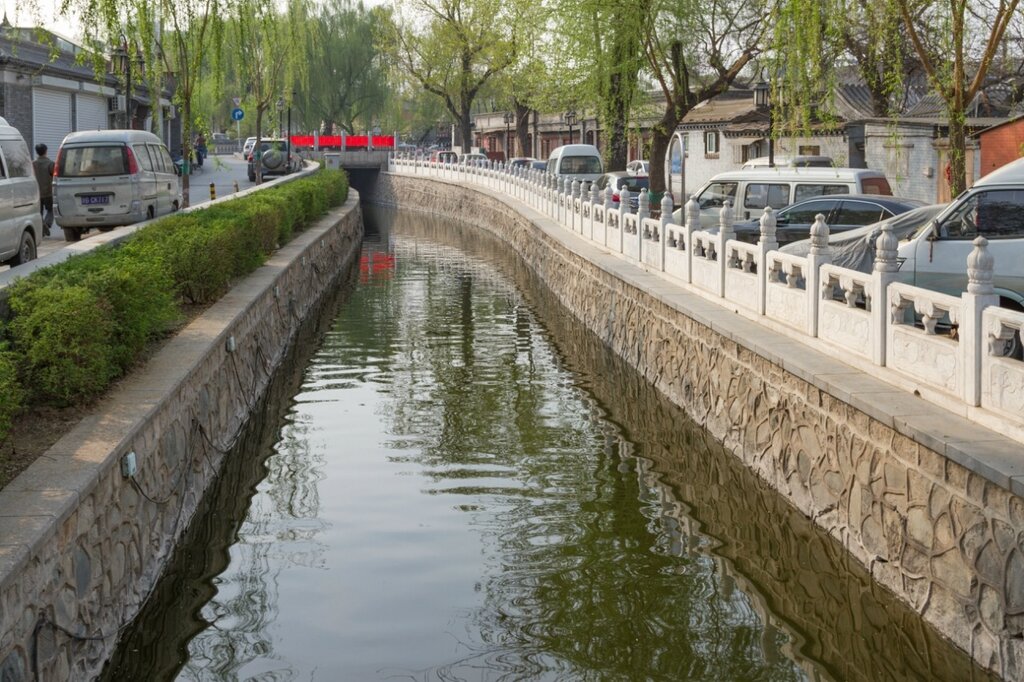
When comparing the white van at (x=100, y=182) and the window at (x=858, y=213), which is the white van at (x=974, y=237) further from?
the white van at (x=100, y=182)

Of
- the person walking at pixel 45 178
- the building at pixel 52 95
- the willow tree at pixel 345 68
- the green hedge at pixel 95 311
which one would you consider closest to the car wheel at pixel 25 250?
the green hedge at pixel 95 311

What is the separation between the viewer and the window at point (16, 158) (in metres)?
15.7

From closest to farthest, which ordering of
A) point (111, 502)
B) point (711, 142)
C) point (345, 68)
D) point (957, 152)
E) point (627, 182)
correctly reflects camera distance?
1. point (111, 502)
2. point (957, 152)
3. point (627, 182)
4. point (711, 142)
5. point (345, 68)

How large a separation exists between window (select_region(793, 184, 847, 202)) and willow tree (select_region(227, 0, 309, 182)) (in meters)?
8.72

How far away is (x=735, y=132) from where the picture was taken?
40.8 meters

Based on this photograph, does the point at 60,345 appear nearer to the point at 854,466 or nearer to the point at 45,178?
the point at 854,466

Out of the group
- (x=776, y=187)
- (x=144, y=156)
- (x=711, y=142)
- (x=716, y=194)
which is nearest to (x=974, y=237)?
(x=776, y=187)

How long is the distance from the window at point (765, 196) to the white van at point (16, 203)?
953 centimetres

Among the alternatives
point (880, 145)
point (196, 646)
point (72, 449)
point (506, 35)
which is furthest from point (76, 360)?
point (506, 35)

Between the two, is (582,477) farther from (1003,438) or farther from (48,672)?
(48,672)

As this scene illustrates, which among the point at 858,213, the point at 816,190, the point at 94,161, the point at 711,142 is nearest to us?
the point at 858,213

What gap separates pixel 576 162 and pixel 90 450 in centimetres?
3061

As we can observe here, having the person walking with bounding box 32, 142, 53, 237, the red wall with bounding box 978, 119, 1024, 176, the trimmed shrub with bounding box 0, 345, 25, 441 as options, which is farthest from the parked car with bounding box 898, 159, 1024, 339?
the red wall with bounding box 978, 119, 1024, 176

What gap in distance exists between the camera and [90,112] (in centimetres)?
4044
